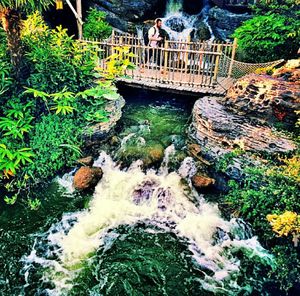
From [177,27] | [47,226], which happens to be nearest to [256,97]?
[47,226]

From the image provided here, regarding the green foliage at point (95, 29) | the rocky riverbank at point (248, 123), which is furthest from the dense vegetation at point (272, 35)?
the green foliage at point (95, 29)

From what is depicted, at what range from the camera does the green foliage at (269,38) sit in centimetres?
955

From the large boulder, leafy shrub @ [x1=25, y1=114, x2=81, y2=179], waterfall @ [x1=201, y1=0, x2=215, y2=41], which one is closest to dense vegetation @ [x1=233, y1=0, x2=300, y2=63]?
waterfall @ [x1=201, y1=0, x2=215, y2=41]

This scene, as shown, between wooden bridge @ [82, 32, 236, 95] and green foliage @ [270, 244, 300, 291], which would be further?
wooden bridge @ [82, 32, 236, 95]

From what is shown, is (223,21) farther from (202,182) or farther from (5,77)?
(5,77)

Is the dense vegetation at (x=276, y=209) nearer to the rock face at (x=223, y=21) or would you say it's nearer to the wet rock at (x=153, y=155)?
the wet rock at (x=153, y=155)

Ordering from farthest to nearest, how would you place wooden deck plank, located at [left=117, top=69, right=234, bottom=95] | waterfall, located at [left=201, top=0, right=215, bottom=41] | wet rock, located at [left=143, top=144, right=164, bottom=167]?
waterfall, located at [left=201, top=0, right=215, bottom=41]
wooden deck plank, located at [left=117, top=69, right=234, bottom=95]
wet rock, located at [left=143, top=144, right=164, bottom=167]

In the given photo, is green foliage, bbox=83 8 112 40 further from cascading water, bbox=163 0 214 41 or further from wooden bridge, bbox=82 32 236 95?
cascading water, bbox=163 0 214 41

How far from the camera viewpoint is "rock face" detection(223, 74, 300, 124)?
7234 millimetres

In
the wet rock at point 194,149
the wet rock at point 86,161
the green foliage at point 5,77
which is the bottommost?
the wet rock at point 86,161

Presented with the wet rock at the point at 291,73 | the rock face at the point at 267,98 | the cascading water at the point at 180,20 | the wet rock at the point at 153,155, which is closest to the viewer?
the rock face at the point at 267,98

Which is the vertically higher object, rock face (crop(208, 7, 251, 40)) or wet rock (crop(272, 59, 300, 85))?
rock face (crop(208, 7, 251, 40))

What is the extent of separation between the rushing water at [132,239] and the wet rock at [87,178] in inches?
7.5

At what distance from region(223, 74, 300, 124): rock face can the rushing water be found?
2.04 meters
